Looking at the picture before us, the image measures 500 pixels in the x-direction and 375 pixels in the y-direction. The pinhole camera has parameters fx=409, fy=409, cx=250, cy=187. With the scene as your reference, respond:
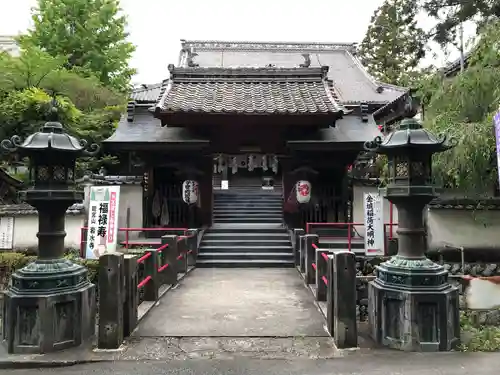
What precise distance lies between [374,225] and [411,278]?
549cm

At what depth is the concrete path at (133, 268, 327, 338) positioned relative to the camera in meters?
5.86

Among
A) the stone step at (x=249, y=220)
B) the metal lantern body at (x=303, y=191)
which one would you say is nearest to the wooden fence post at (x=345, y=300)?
the metal lantern body at (x=303, y=191)

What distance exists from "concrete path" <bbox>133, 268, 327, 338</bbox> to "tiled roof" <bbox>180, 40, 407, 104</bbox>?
745 inches

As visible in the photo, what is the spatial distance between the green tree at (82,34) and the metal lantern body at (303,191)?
1104 cm

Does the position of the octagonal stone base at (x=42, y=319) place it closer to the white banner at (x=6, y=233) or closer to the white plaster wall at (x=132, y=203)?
the white banner at (x=6, y=233)

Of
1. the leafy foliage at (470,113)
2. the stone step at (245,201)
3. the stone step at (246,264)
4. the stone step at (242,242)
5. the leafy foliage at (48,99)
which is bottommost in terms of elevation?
the stone step at (246,264)

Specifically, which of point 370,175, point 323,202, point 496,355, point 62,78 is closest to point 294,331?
point 496,355

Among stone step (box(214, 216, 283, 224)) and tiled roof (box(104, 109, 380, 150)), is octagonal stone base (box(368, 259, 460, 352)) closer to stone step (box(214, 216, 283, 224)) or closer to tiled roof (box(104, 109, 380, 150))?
tiled roof (box(104, 109, 380, 150))

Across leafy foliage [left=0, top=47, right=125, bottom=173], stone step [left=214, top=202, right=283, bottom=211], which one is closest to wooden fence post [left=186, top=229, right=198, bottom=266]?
leafy foliage [left=0, top=47, right=125, bottom=173]

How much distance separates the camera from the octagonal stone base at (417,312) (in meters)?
5.09

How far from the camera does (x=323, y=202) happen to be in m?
13.8

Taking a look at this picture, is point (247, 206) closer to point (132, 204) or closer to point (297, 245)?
point (132, 204)

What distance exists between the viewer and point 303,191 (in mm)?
13086

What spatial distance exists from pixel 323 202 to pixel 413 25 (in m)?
7.88
